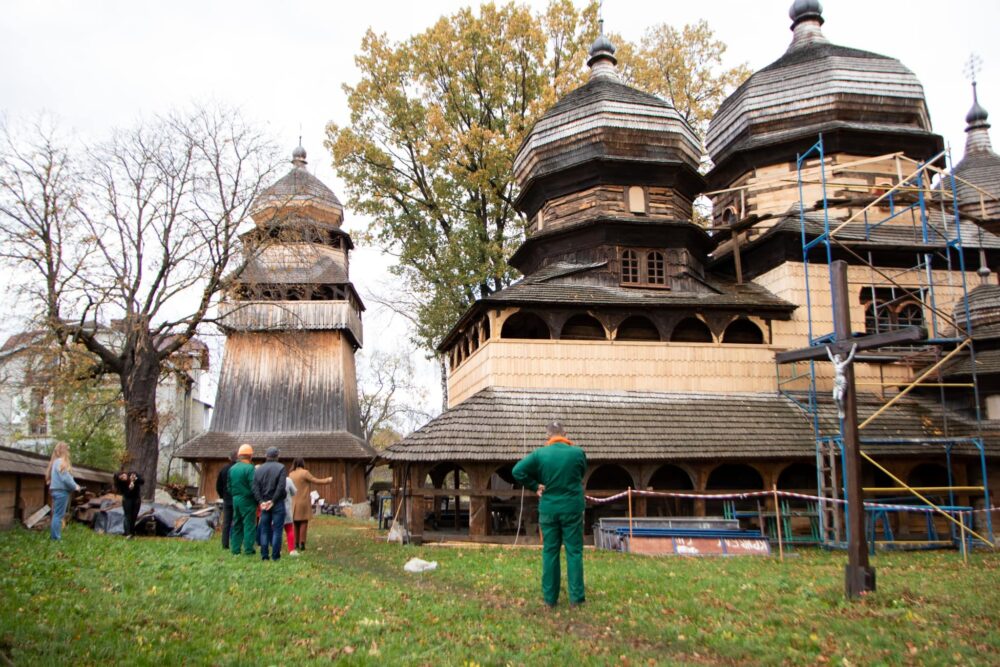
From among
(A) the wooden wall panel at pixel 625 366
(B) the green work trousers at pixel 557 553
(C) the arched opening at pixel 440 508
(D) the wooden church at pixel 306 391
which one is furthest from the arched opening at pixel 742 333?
(D) the wooden church at pixel 306 391

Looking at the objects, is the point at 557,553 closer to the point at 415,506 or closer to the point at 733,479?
the point at 415,506

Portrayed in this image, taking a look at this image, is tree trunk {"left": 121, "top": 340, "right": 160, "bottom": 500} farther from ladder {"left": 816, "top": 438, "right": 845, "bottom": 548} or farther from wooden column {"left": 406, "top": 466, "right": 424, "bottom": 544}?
ladder {"left": 816, "top": 438, "right": 845, "bottom": 548}

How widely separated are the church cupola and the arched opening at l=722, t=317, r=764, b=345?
10.7 feet

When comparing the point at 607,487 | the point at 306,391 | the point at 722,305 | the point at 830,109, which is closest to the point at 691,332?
the point at 722,305

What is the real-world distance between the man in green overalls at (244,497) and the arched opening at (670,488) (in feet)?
30.9

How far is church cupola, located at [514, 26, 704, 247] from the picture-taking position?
20781 mm

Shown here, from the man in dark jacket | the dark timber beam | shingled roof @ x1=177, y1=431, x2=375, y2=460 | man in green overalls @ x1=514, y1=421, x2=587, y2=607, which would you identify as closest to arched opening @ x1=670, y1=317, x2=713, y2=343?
the dark timber beam

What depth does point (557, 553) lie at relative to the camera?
307 inches

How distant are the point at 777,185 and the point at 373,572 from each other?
16.0 metres

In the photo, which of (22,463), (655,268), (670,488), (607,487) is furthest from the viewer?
(655,268)

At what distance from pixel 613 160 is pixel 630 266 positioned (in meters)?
2.77

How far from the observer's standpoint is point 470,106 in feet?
92.6

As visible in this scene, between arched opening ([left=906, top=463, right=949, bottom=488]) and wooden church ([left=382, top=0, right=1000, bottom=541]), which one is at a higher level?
wooden church ([left=382, top=0, right=1000, bottom=541])

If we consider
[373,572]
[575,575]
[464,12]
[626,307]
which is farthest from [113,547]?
[464,12]
